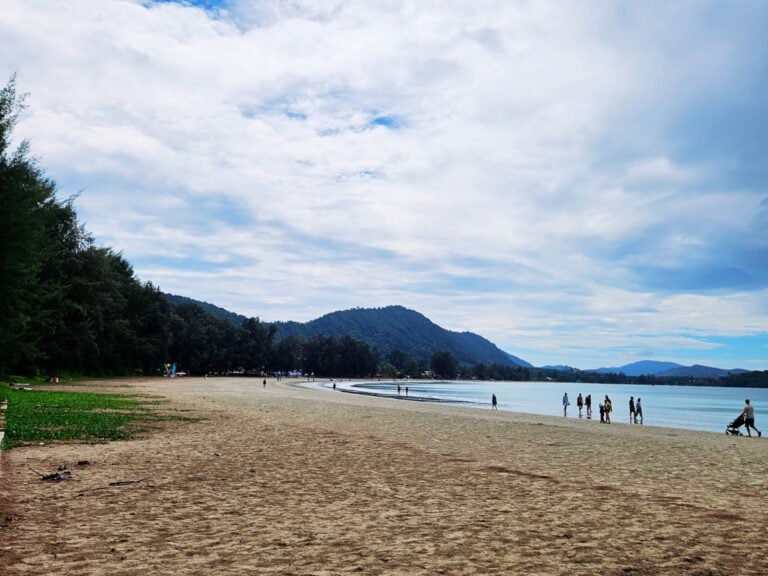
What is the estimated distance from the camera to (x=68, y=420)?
19.7m

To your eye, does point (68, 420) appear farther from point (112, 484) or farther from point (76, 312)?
point (76, 312)

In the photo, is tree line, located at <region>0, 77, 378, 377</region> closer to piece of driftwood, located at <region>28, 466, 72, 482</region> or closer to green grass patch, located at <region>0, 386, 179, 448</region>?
green grass patch, located at <region>0, 386, 179, 448</region>

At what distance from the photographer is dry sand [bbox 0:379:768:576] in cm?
612

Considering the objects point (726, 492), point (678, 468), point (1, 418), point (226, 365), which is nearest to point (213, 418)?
point (1, 418)

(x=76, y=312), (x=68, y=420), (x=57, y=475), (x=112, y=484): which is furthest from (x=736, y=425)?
(x=76, y=312)

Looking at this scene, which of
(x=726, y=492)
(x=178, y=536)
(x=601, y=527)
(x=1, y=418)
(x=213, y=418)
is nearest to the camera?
(x=178, y=536)

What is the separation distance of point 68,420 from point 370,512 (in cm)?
1557

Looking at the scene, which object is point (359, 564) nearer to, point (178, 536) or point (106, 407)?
point (178, 536)

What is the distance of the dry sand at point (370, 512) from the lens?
612cm

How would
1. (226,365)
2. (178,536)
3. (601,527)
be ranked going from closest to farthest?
(178,536), (601,527), (226,365)

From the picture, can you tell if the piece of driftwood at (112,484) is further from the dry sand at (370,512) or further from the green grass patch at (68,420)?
the green grass patch at (68,420)

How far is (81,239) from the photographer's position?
213ft

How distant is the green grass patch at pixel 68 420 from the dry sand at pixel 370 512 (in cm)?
175

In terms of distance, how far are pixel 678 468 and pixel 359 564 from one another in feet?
38.0
